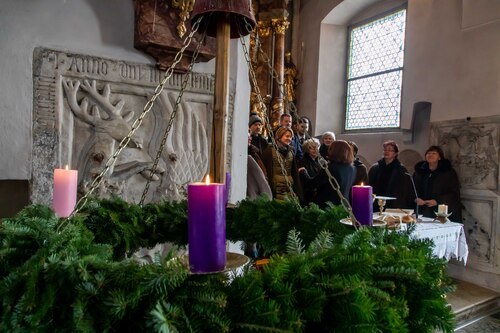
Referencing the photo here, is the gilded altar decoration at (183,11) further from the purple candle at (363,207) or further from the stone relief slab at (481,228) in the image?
the stone relief slab at (481,228)

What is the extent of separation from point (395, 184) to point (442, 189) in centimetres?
49

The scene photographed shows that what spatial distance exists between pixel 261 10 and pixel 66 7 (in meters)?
4.48

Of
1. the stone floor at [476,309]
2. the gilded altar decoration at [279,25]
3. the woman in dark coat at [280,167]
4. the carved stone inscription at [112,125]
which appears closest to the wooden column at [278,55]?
the gilded altar decoration at [279,25]

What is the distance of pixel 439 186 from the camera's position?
3951 mm

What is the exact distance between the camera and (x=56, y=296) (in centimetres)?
52

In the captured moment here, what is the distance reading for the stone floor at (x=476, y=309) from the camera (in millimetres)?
3031

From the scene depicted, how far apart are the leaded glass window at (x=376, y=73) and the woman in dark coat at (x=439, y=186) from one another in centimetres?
138

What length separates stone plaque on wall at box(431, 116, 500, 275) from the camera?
3.79m

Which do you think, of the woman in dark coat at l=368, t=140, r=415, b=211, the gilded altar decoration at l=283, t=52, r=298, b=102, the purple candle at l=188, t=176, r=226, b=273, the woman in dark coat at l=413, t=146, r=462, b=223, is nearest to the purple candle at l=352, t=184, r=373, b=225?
the purple candle at l=188, t=176, r=226, b=273

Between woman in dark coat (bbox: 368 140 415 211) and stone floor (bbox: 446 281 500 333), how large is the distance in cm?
92

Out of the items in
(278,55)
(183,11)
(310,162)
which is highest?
(278,55)

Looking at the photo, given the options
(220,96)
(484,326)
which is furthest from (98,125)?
(484,326)

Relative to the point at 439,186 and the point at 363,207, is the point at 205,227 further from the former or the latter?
the point at 439,186

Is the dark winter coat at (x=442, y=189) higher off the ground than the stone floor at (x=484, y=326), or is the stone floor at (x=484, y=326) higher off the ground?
the dark winter coat at (x=442, y=189)
